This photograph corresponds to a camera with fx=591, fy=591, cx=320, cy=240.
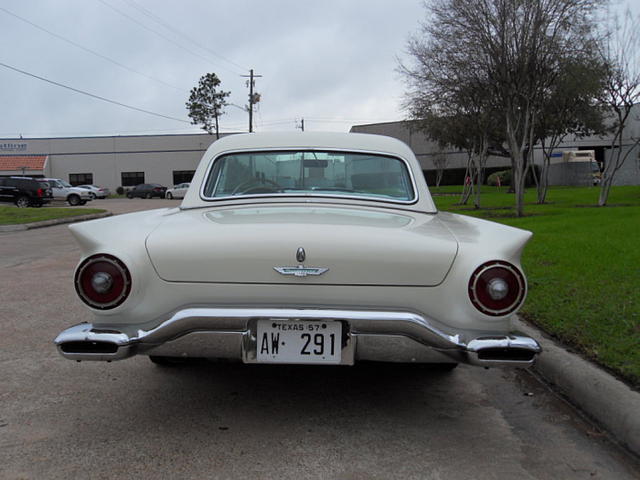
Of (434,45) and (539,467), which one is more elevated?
(434,45)

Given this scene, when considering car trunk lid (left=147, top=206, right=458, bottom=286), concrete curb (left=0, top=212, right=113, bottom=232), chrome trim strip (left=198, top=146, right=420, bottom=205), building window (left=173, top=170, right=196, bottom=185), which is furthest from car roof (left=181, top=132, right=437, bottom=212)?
building window (left=173, top=170, right=196, bottom=185)

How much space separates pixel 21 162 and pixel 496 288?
57.4 metres

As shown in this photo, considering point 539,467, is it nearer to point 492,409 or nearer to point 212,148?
point 492,409

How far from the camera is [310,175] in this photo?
13.5 ft

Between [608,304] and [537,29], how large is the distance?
1056cm

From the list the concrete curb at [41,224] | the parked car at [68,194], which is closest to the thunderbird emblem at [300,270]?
the concrete curb at [41,224]

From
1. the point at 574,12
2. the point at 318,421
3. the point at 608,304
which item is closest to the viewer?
the point at 318,421

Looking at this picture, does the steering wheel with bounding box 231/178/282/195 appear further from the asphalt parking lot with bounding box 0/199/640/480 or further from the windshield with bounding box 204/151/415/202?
the asphalt parking lot with bounding box 0/199/640/480

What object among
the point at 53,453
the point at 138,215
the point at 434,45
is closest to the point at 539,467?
the point at 53,453

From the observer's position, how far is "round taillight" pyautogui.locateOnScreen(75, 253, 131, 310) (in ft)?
9.04

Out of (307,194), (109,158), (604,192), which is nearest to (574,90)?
(604,192)

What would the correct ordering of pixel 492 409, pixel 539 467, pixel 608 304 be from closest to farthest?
pixel 539 467 < pixel 492 409 < pixel 608 304

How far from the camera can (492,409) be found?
3447mm

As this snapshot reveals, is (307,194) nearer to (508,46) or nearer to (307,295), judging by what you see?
(307,295)
